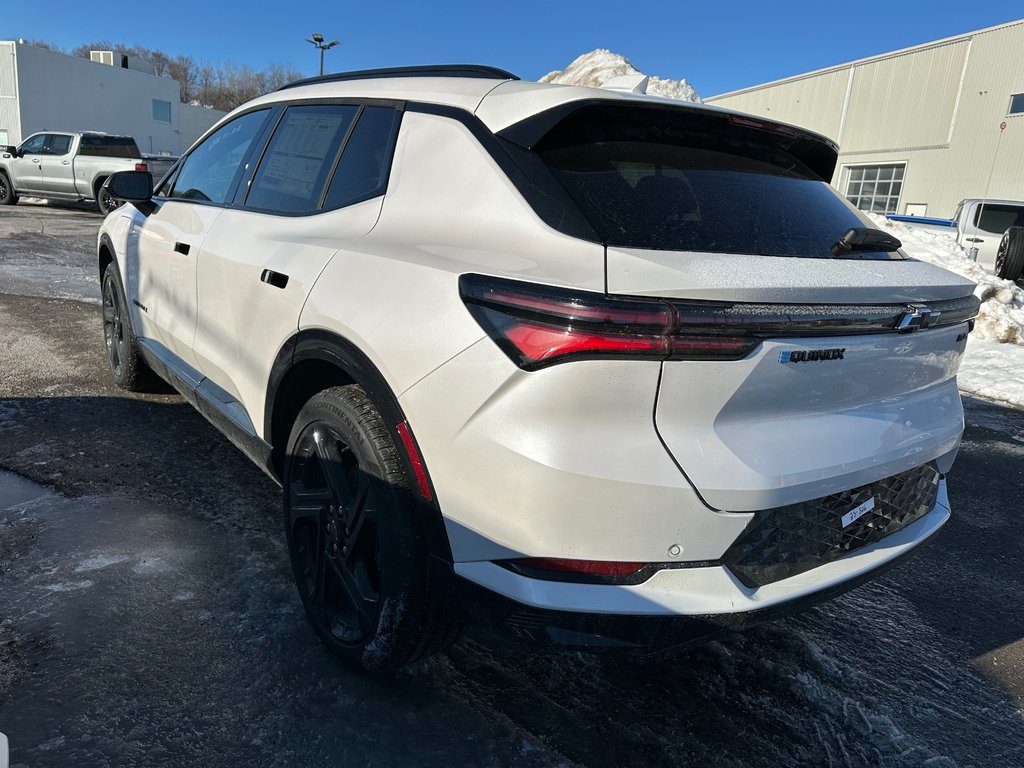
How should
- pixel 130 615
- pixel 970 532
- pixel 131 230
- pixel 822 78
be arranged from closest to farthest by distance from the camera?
pixel 130 615
pixel 970 532
pixel 131 230
pixel 822 78

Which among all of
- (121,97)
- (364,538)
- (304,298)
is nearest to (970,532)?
(364,538)

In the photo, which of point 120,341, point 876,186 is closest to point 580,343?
point 120,341

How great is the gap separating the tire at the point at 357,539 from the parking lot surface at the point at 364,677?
0.17 meters

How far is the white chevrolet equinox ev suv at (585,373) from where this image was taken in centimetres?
164

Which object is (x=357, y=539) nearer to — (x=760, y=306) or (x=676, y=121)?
(x=760, y=306)

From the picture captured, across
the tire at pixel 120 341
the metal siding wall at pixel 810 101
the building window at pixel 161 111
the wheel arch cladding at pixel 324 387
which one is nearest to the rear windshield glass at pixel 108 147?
the tire at pixel 120 341

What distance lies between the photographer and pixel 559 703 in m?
2.27

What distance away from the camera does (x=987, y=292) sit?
9.38 m

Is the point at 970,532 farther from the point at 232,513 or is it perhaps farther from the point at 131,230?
the point at 131,230

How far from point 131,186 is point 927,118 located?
27.9m

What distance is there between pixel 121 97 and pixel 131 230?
4048cm

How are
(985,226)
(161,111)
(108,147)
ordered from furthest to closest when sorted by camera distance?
(161,111), (108,147), (985,226)

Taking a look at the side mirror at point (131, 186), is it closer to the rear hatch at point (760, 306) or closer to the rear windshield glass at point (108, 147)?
the rear hatch at point (760, 306)

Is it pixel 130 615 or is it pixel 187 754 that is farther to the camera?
pixel 130 615
